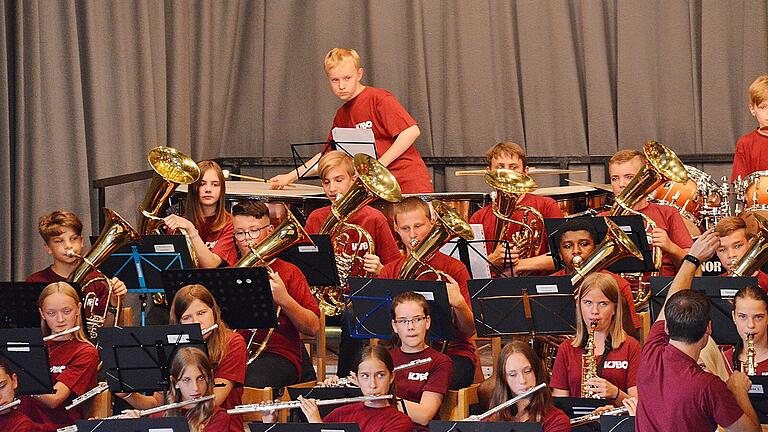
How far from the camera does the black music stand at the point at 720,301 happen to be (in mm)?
5613

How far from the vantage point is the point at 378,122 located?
8758mm

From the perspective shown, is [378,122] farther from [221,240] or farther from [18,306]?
[18,306]

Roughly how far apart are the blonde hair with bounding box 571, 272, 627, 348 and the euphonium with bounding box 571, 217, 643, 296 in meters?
0.44

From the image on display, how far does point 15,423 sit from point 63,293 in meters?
0.64

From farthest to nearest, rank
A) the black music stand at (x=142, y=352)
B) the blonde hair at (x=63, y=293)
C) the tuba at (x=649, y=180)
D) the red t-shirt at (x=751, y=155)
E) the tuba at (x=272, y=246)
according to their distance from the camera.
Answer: the red t-shirt at (x=751, y=155) < the tuba at (x=649, y=180) < the tuba at (x=272, y=246) < the blonde hair at (x=63, y=293) < the black music stand at (x=142, y=352)

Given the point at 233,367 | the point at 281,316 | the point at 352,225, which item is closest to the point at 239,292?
the point at 233,367

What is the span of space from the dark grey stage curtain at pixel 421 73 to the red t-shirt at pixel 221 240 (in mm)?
1936

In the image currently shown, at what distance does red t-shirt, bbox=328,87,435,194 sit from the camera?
8.65 meters

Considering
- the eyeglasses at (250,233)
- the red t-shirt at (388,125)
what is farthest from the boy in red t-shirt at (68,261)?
the red t-shirt at (388,125)

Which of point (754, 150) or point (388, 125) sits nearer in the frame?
point (754, 150)

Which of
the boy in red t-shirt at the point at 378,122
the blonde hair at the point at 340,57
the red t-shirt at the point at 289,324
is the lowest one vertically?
the red t-shirt at the point at 289,324

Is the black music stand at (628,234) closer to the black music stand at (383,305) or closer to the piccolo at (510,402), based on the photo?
the black music stand at (383,305)

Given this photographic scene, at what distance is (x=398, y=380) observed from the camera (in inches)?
235

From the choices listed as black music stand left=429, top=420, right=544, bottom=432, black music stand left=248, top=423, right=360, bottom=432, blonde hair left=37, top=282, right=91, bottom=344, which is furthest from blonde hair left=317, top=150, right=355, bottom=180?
black music stand left=429, top=420, right=544, bottom=432
